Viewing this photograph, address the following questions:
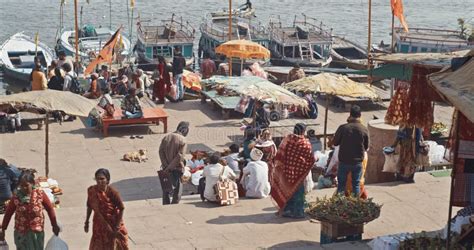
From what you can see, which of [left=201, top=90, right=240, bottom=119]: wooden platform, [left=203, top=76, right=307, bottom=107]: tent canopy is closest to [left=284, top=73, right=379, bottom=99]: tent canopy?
[left=203, top=76, right=307, bottom=107]: tent canopy

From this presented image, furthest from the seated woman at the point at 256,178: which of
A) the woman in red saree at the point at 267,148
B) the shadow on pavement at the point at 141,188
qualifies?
the shadow on pavement at the point at 141,188

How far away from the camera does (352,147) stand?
1010cm

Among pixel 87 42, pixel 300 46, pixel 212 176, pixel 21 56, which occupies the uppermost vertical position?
pixel 212 176

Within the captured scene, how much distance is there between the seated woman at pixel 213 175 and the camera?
11250 millimetres

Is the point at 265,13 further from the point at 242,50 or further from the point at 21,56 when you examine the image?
the point at 242,50

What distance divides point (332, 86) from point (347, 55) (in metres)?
21.6

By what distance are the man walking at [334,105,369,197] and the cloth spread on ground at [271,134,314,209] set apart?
0.39 metres

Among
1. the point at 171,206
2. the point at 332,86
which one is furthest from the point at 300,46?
the point at 171,206

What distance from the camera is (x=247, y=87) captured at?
45.1 feet

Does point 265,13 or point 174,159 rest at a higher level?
point 174,159

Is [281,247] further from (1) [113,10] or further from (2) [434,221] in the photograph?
(1) [113,10]

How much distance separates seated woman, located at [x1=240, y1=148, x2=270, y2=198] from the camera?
37.6ft

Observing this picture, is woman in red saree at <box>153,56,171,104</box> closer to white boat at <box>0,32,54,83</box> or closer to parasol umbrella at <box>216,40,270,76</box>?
parasol umbrella at <box>216,40,270,76</box>

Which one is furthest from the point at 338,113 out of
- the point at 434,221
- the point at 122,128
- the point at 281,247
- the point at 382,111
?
the point at 281,247
